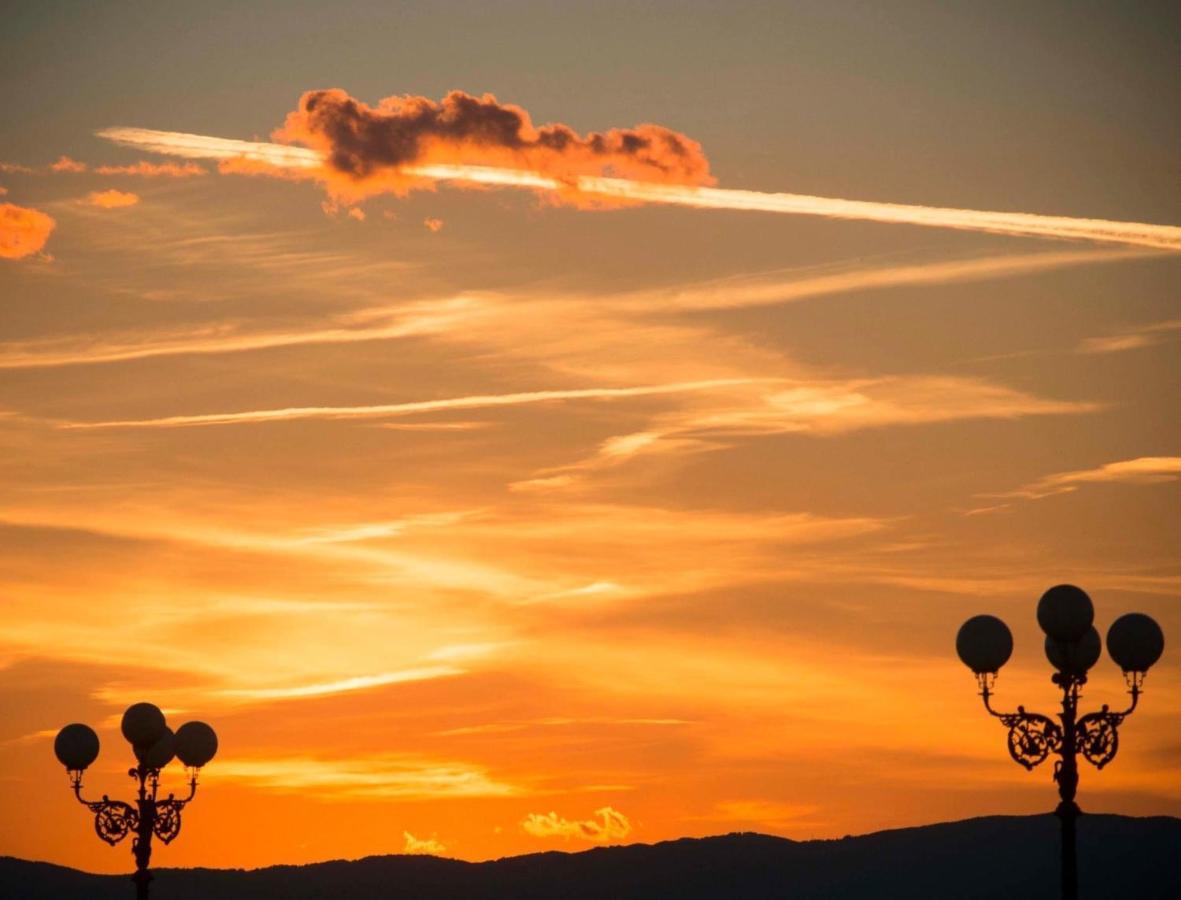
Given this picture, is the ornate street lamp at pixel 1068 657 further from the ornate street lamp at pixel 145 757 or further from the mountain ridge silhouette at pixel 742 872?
the mountain ridge silhouette at pixel 742 872

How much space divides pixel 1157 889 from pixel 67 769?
11905 cm

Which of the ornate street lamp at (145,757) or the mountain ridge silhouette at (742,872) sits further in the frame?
the mountain ridge silhouette at (742,872)

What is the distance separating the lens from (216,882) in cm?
15450

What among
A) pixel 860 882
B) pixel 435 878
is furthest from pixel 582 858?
pixel 860 882

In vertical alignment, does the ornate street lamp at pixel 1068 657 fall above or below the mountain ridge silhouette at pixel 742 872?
below

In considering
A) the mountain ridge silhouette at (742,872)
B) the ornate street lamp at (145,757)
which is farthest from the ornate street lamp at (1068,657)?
the mountain ridge silhouette at (742,872)

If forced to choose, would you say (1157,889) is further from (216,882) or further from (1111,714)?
(1111,714)

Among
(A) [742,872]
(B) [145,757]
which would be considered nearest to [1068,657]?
(B) [145,757]

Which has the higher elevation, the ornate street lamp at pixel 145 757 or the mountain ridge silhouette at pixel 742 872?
the mountain ridge silhouette at pixel 742 872

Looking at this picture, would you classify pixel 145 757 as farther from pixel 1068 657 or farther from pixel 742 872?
pixel 742 872

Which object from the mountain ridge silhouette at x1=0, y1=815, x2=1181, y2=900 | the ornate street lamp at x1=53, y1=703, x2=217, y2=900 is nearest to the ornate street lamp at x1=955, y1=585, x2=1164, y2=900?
the ornate street lamp at x1=53, y1=703, x2=217, y2=900

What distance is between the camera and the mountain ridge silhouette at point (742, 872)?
148000 millimetres

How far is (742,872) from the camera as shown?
527ft

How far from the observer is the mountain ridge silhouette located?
14800 cm
